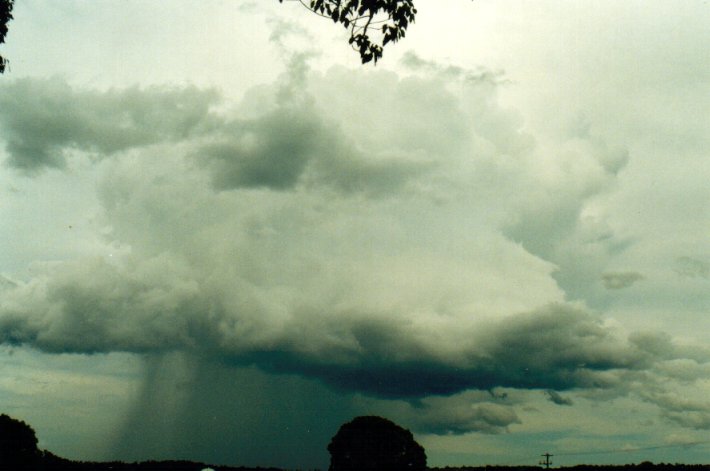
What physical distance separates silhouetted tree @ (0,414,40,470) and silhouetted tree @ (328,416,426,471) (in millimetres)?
20760

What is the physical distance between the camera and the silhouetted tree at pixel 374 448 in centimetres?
4912

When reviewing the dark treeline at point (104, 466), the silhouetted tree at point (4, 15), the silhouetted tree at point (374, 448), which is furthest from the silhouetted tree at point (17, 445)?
the silhouetted tree at point (4, 15)

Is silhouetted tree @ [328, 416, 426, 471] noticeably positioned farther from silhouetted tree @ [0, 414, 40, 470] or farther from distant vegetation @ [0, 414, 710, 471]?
silhouetted tree @ [0, 414, 40, 470]

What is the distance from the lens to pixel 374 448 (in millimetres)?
49938

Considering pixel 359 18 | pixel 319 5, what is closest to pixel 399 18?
pixel 359 18

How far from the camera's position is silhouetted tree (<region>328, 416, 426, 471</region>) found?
49.1 metres

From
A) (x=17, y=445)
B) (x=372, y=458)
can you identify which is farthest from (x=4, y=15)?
(x=372, y=458)

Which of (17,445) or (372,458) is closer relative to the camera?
(17,445)

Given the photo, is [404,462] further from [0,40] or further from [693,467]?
[0,40]

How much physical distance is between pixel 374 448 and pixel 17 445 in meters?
24.0

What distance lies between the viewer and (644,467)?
43.8 metres

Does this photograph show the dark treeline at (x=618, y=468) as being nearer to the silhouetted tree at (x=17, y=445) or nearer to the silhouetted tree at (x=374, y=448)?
the silhouetted tree at (x=374, y=448)

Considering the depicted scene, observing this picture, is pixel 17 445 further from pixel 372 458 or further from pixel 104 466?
pixel 372 458

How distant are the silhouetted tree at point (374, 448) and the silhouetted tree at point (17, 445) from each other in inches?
817
